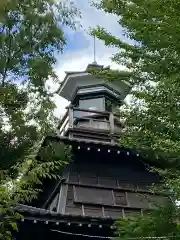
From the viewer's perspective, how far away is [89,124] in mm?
13469

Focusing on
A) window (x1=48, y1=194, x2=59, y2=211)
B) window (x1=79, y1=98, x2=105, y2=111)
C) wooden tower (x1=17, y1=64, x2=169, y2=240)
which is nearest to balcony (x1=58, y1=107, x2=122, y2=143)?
wooden tower (x1=17, y1=64, x2=169, y2=240)

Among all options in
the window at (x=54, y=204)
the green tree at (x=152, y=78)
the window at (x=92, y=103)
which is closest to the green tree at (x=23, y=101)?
the green tree at (x=152, y=78)

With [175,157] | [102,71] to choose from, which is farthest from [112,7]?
[175,157]

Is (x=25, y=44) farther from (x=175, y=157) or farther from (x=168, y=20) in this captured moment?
(x=175, y=157)

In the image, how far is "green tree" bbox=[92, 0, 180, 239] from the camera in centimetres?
618

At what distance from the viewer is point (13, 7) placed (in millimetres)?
5492

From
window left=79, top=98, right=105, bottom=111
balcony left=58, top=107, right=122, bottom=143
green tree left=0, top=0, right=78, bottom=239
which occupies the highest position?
window left=79, top=98, right=105, bottom=111

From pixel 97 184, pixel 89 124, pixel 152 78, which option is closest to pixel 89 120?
pixel 89 124

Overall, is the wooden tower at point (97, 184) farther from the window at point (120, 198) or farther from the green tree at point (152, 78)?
the green tree at point (152, 78)

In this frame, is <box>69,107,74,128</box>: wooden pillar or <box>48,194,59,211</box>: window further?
<box>69,107,74,128</box>: wooden pillar

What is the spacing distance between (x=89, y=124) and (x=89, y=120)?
0.13m

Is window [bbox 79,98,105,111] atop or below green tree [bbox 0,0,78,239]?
atop

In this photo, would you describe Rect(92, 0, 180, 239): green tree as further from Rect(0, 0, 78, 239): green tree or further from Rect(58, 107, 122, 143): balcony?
Rect(58, 107, 122, 143): balcony

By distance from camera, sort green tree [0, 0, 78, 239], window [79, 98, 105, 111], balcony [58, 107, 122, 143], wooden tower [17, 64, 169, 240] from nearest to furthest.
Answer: green tree [0, 0, 78, 239] < wooden tower [17, 64, 169, 240] < balcony [58, 107, 122, 143] < window [79, 98, 105, 111]
